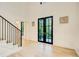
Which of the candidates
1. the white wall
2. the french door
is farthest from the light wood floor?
the french door

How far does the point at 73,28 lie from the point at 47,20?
2560mm

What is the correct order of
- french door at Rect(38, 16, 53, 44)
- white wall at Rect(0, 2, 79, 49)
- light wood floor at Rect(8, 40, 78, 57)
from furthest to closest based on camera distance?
french door at Rect(38, 16, 53, 44)
white wall at Rect(0, 2, 79, 49)
light wood floor at Rect(8, 40, 78, 57)

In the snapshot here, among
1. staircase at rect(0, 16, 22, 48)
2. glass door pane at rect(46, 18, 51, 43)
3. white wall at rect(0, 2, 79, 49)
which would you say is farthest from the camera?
glass door pane at rect(46, 18, 51, 43)

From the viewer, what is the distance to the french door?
803 cm

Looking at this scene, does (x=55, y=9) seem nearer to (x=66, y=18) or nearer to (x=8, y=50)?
(x=66, y=18)

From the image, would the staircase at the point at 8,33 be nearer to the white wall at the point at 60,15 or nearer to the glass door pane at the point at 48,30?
the white wall at the point at 60,15

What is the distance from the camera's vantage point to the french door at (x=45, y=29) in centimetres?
803

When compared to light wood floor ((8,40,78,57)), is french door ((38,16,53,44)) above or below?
above

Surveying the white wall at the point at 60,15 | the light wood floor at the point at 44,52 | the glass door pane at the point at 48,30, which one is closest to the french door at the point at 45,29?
the glass door pane at the point at 48,30

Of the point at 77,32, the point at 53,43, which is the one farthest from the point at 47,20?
the point at 77,32

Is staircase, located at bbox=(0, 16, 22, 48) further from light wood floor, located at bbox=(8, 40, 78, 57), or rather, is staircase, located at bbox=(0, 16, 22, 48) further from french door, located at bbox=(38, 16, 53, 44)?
french door, located at bbox=(38, 16, 53, 44)

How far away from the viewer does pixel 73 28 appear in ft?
20.4

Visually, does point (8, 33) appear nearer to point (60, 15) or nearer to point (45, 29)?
point (45, 29)

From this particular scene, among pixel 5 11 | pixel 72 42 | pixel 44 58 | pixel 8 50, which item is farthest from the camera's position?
pixel 5 11
